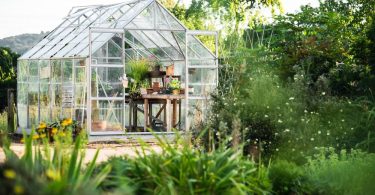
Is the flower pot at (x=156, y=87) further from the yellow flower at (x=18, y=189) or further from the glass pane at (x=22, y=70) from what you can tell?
the yellow flower at (x=18, y=189)

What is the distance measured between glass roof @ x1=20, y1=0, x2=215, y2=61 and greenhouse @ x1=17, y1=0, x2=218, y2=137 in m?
0.02

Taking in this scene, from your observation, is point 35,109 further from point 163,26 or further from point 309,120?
point 309,120

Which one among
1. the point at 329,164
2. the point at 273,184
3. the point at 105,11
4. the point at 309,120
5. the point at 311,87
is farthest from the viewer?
the point at 105,11

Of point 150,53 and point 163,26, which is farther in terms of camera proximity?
point 150,53

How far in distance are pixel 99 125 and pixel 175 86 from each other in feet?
6.74

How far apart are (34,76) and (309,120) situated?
31.9 feet

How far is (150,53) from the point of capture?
1834 centimetres

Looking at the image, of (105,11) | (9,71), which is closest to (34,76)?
(105,11)

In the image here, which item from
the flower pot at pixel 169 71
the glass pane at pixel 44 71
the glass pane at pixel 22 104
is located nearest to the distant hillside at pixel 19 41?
the glass pane at pixel 22 104

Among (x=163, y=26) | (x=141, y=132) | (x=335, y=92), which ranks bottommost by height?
(x=141, y=132)

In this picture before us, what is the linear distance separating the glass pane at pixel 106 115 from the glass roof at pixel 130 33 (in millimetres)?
1161

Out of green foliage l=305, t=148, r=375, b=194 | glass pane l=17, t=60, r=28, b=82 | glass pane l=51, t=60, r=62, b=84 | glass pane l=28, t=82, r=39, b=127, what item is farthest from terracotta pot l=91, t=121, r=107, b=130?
green foliage l=305, t=148, r=375, b=194

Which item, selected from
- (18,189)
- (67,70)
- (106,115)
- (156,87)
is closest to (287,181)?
(18,189)

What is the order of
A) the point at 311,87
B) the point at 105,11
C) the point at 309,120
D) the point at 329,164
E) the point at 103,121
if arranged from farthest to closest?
1. the point at 105,11
2. the point at 103,121
3. the point at 311,87
4. the point at 309,120
5. the point at 329,164
